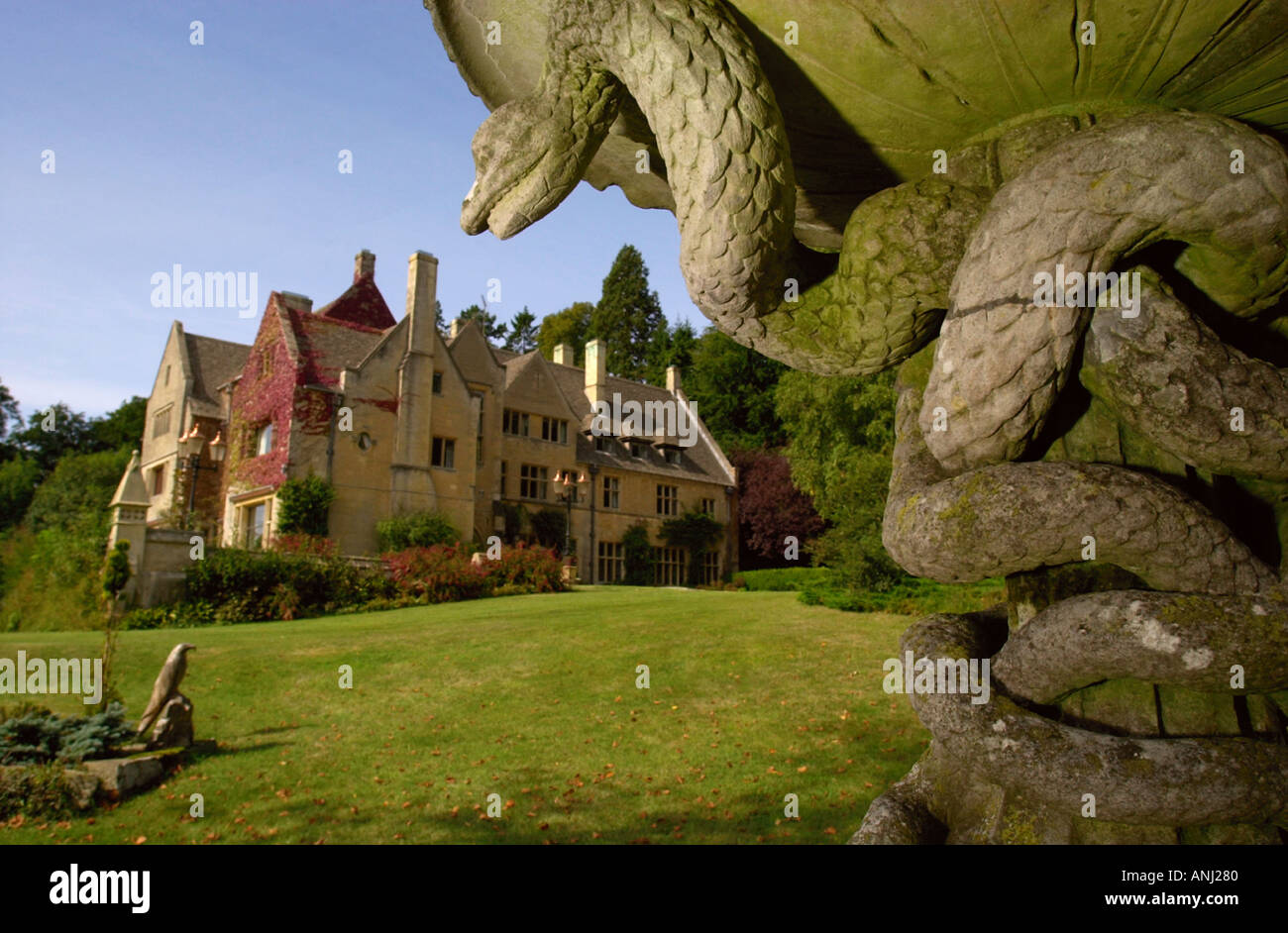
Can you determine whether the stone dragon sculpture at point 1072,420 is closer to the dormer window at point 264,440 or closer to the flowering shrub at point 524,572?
the flowering shrub at point 524,572

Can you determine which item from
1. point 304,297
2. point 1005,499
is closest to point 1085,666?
point 1005,499

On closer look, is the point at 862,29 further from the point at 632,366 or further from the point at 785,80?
the point at 632,366

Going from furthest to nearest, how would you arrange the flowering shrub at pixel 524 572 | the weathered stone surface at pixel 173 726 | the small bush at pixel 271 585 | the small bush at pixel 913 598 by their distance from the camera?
the flowering shrub at pixel 524 572
the small bush at pixel 271 585
the small bush at pixel 913 598
the weathered stone surface at pixel 173 726

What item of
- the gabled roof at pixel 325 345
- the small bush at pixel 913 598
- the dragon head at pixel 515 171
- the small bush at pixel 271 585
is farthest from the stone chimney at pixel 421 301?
the dragon head at pixel 515 171

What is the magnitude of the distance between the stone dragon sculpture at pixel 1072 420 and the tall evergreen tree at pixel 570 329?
54.1 m

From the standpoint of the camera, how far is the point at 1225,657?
6.59ft

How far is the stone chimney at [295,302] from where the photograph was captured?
1053 inches

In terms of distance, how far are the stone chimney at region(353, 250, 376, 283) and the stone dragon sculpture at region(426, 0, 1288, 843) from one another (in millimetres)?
31850

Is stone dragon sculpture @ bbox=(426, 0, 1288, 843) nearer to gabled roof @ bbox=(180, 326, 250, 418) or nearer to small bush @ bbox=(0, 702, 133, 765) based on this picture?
small bush @ bbox=(0, 702, 133, 765)

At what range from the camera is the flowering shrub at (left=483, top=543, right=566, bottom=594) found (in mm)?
22547

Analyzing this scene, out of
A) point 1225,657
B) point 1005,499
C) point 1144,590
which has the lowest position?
point 1225,657

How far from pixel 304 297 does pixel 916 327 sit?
2845 cm

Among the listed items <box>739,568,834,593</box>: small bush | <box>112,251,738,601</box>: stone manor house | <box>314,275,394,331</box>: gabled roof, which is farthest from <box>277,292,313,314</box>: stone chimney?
<box>739,568,834,593</box>: small bush

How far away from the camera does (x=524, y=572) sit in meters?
23.3
